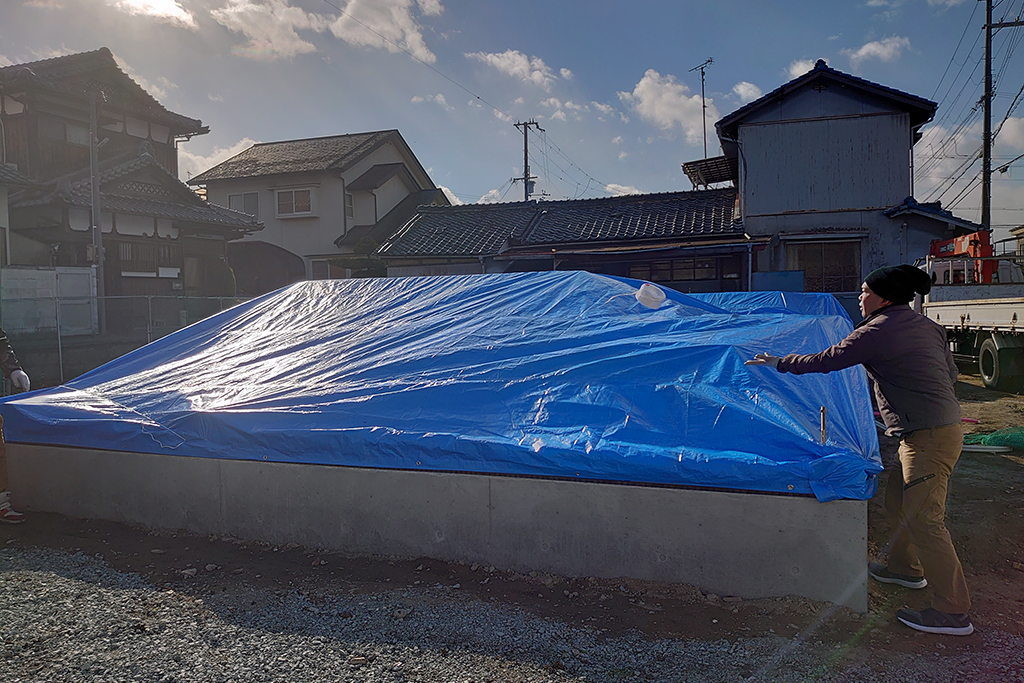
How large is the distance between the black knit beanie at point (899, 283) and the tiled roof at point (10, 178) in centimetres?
1740

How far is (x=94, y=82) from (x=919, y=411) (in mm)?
19780

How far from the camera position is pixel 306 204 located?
24.6 metres

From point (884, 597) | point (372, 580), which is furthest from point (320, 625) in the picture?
point (884, 597)

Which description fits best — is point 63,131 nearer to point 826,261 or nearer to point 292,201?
point 292,201

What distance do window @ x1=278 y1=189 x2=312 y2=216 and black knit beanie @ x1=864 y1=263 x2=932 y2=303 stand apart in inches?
932

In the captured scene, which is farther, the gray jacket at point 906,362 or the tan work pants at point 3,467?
the tan work pants at point 3,467

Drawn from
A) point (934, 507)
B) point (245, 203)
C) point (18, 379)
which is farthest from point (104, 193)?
point (934, 507)

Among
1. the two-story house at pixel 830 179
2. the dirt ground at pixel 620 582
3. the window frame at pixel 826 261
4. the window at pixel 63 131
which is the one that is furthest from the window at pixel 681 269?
the window at pixel 63 131

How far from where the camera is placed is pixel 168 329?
14.3 m

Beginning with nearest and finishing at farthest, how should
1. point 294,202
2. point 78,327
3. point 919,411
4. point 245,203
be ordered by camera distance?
point 919,411 → point 78,327 → point 294,202 → point 245,203

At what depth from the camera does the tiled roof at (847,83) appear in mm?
14039

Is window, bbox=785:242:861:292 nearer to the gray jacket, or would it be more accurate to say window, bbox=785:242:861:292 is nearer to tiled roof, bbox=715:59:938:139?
tiled roof, bbox=715:59:938:139

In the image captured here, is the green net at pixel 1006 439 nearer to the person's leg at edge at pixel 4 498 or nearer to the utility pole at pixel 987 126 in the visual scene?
the person's leg at edge at pixel 4 498

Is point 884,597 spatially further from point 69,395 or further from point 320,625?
point 69,395
